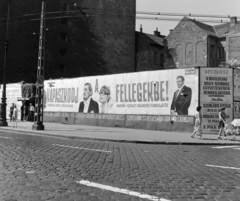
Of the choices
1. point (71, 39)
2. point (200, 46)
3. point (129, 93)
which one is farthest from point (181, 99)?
point (71, 39)

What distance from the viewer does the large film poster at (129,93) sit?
2056 centimetres

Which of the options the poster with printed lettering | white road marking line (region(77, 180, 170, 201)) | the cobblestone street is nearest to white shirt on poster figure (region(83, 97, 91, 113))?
the poster with printed lettering

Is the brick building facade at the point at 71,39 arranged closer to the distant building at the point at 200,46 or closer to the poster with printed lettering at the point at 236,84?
the distant building at the point at 200,46

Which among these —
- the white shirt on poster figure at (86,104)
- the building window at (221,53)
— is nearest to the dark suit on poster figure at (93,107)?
the white shirt on poster figure at (86,104)

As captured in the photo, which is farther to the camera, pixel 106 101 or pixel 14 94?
pixel 14 94

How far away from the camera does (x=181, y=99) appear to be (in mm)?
20656

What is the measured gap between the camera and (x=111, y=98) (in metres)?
25.1

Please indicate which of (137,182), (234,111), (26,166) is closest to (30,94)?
(234,111)

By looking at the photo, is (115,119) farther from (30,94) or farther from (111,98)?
(30,94)

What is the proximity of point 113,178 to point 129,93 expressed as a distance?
17604 millimetres

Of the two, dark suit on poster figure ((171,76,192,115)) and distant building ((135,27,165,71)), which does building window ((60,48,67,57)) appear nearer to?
distant building ((135,27,165,71))

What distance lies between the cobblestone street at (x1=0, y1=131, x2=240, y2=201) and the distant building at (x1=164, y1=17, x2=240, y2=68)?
1690 inches

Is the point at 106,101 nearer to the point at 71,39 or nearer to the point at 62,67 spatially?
the point at 62,67

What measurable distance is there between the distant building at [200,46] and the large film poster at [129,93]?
28.3 metres
